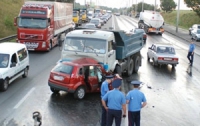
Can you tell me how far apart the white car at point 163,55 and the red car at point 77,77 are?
8497mm

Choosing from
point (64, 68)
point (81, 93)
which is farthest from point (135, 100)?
→ point (64, 68)

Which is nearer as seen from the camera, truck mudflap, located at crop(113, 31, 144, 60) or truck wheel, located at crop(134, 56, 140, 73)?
truck mudflap, located at crop(113, 31, 144, 60)

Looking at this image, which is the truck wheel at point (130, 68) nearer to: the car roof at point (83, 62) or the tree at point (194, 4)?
the car roof at point (83, 62)

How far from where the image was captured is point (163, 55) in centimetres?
2125

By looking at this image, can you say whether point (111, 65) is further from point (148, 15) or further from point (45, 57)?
point (148, 15)

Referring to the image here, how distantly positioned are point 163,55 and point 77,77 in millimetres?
10102

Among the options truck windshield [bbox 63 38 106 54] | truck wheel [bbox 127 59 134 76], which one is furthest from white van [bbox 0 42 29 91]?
truck wheel [bbox 127 59 134 76]

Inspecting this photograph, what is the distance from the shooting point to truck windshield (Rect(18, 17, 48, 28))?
2439 centimetres

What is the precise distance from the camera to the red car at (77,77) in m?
12.6

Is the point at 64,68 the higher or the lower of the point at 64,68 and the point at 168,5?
the lower

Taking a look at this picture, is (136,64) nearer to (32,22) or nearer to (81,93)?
(81,93)

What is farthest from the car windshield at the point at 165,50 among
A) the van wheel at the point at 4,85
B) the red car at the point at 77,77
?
the van wheel at the point at 4,85

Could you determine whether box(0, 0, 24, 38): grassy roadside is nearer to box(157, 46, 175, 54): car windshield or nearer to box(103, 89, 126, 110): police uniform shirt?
box(157, 46, 175, 54): car windshield

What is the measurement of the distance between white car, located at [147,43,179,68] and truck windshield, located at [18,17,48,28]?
8.66 metres
